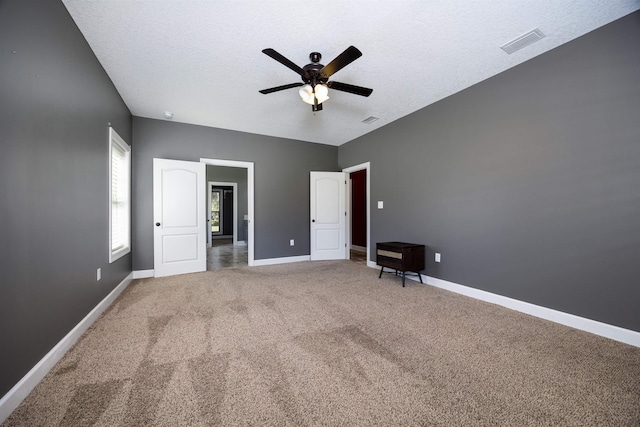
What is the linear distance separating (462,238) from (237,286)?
320 centimetres

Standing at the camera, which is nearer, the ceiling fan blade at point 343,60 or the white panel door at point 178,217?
the ceiling fan blade at point 343,60

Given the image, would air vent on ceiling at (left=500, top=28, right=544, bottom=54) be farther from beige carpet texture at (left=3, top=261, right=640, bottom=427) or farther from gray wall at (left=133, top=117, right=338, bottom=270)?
gray wall at (left=133, top=117, right=338, bottom=270)

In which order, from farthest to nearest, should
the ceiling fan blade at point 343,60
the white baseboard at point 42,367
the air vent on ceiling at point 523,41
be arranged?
the air vent on ceiling at point 523,41 → the ceiling fan blade at point 343,60 → the white baseboard at point 42,367

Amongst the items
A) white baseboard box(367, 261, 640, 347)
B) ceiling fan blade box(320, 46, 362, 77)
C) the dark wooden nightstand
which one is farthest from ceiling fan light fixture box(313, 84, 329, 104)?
white baseboard box(367, 261, 640, 347)

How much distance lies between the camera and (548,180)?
8.20 ft

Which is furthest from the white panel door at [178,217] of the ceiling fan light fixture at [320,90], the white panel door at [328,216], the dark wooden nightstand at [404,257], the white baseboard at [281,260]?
the dark wooden nightstand at [404,257]

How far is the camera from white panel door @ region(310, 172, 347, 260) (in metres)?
5.52

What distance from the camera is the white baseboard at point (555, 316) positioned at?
6.68 feet

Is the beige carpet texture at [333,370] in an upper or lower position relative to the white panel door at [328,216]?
lower

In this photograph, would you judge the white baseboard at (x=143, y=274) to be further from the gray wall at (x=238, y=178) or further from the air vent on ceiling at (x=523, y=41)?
the air vent on ceiling at (x=523, y=41)

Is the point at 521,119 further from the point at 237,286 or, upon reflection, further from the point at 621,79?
the point at 237,286

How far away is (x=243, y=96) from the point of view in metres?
3.39

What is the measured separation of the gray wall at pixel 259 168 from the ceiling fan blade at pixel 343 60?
3013 millimetres

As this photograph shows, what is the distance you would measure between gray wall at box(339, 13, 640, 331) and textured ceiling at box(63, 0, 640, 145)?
32 cm
